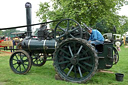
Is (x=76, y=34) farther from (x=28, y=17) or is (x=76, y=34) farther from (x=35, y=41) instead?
(x=28, y=17)

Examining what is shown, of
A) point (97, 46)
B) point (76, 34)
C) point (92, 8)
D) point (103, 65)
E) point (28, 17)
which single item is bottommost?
point (103, 65)

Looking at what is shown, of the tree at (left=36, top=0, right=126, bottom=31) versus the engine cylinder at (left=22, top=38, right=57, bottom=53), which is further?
the tree at (left=36, top=0, right=126, bottom=31)

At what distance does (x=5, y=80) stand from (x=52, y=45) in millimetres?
1994

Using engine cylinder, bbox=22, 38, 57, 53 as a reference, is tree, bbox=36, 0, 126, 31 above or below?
above

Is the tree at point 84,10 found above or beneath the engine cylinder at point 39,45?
above

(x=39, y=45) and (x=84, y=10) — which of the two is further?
(x=84, y=10)

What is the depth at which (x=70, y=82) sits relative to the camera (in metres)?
4.24

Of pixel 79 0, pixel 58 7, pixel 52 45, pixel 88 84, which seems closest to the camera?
pixel 88 84

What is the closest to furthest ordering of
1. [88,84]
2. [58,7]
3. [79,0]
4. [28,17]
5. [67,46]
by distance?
[88,84], [67,46], [28,17], [79,0], [58,7]

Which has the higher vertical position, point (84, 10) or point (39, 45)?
point (84, 10)

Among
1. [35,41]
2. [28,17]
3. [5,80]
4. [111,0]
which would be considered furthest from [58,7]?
[5,80]

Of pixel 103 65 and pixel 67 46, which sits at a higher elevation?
pixel 67 46

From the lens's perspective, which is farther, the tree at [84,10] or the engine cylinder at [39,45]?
the tree at [84,10]

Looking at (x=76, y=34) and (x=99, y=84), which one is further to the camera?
(x=76, y=34)
